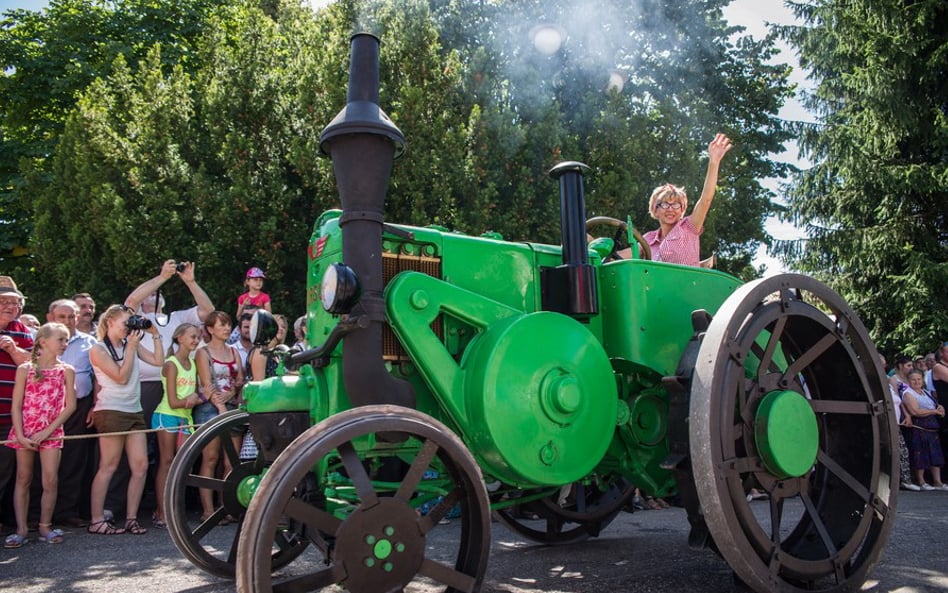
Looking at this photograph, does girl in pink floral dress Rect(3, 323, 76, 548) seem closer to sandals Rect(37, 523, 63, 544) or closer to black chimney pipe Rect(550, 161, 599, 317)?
sandals Rect(37, 523, 63, 544)

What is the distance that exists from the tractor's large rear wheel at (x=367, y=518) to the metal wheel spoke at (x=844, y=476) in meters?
1.73

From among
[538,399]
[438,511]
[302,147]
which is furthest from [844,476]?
[302,147]

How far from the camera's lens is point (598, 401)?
11.2 ft

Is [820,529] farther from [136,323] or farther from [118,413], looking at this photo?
[118,413]

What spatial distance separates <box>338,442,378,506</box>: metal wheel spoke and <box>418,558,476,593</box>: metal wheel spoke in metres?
0.31

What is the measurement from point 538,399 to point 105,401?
4096 millimetres

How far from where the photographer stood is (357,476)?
2.59m

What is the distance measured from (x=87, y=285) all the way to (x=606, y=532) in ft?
28.1

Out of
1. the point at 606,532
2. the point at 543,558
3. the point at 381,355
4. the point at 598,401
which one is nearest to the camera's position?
the point at 381,355

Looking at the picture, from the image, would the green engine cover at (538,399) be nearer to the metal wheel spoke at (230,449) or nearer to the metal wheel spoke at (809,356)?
the metal wheel spoke at (809,356)

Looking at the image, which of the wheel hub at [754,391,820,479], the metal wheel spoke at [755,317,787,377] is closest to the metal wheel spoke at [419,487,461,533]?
the wheel hub at [754,391,820,479]

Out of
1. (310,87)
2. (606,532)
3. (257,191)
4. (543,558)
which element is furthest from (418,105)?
(543,558)

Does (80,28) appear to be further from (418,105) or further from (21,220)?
(418,105)

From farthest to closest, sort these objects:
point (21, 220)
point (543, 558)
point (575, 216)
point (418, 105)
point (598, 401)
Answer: point (21, 220)
point (418, 105)
point (543, 558)
point (575, 216)
point (598, 401)
